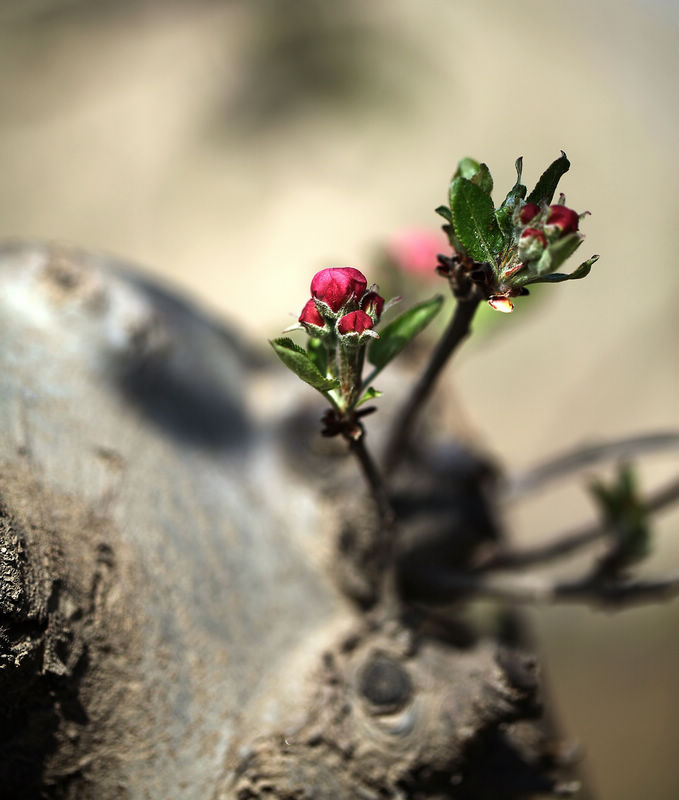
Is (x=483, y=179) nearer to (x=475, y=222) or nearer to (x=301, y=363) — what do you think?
(x=475, y=222)

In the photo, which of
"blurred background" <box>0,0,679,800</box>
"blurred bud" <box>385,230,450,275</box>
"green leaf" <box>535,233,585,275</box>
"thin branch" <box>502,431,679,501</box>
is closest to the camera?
"green leaf" <box>535,233,585,275</box>

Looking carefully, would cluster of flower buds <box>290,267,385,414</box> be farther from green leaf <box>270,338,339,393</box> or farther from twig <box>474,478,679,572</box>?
twig <box>474,478,679,572</box>

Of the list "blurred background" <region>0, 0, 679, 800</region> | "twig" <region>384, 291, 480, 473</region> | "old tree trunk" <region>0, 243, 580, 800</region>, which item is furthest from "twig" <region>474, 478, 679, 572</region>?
"blurred background" <region>0, 0, 679, 800</region>

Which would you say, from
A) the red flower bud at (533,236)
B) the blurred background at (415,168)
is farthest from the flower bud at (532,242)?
the blurred background at (415,168)

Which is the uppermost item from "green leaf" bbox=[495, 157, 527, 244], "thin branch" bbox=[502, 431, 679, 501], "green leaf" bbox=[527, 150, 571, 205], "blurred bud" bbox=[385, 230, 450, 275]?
"blurred bud" bbox=[385, 230, 450, 275]

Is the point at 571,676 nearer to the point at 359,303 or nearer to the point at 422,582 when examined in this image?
the point at 422,582

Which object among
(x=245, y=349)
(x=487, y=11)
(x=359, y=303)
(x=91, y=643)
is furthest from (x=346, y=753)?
(x=487, y=11)
